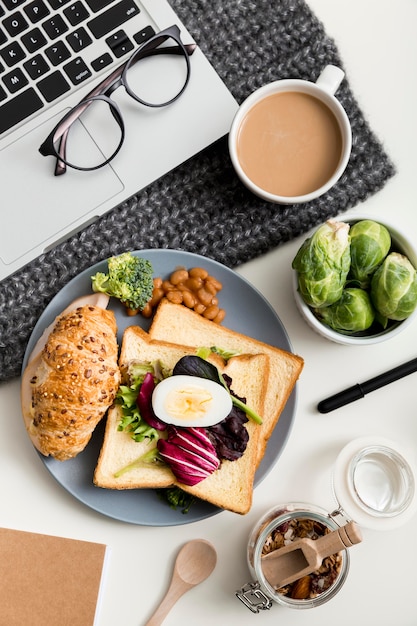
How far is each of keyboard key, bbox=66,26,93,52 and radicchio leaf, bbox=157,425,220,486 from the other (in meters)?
0.64

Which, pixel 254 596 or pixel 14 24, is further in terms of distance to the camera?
pixel 254 596

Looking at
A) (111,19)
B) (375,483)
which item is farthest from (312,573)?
(111,19)

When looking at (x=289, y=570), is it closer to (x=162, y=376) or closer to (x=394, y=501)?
(x=394, y=501)

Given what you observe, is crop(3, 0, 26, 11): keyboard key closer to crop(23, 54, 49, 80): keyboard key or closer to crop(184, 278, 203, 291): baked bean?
crop(23, 54, 49, 80): keyboard key

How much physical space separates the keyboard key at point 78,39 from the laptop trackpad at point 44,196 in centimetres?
12

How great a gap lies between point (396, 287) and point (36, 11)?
734 millimetres

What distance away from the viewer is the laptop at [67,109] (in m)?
1.09

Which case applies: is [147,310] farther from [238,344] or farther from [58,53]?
[58,53]

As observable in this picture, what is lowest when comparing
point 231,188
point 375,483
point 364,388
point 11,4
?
point 375,483

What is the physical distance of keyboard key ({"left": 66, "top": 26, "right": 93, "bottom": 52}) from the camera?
3.60 ft

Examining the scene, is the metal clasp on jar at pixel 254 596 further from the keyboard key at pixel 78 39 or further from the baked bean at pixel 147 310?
the keyboard key at pixel 78 39

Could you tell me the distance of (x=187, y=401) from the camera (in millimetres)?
1112

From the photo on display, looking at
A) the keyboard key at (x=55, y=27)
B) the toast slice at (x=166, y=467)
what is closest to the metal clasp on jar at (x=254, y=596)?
the toast slice at (x=166, y=467)

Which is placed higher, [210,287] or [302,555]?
[210,287]
